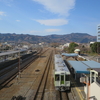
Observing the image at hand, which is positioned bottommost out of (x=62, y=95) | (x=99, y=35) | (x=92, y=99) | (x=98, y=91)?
(x=62, y=95)

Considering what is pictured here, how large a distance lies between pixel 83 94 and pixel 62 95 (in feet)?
5.98

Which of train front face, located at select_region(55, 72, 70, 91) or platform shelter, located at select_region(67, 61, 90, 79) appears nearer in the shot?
train front face, located at select_region(55, 72, 70, 91)

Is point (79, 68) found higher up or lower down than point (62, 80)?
higher up

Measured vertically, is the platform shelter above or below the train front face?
above

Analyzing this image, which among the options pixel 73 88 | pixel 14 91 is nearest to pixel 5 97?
pixel 14 91

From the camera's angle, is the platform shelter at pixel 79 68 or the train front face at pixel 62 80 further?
the platform shelter at pixel 79 68

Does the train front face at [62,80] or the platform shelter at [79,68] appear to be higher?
the platform shelter at [79,68]

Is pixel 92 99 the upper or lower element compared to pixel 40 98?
upper

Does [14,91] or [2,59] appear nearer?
[14,91]

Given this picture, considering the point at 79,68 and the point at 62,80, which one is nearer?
the point at 62,80

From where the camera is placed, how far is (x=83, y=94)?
10766 mm

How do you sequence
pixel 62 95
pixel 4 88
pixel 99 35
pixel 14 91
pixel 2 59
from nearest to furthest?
pixel 62 95 < pixel 14 91 < pixel 4 88 < pixel 2 59 < pixel 99 35

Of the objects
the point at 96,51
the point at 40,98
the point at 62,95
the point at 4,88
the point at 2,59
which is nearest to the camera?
the point at 40,98

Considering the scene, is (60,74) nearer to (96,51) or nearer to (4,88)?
(4,88)
